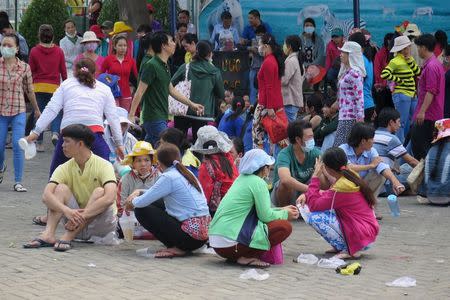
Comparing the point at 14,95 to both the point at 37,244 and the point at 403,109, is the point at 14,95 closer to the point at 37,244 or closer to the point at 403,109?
the point at 37,244

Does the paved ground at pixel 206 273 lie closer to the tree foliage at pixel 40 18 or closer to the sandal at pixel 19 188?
the sandal at pixel 19 188

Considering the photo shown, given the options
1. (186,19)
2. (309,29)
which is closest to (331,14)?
(309,29)

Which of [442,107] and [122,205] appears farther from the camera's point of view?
[442,107]

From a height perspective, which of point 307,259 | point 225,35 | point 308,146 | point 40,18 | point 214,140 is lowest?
point 307,259

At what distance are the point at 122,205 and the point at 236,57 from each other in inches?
392

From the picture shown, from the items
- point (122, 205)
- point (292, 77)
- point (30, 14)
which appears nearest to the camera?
point (122, 205)

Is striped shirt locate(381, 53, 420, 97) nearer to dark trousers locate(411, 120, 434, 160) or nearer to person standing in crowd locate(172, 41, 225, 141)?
dark trousers locate(411, 120, 434, 160)

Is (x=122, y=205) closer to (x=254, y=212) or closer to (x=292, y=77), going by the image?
(x=254, y=212)

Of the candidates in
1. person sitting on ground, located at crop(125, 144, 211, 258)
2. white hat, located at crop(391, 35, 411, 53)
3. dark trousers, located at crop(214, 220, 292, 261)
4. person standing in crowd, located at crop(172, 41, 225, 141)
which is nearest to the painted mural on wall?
white hat, located at crop(391, 35, 411, 53)

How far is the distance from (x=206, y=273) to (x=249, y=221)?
0.57 m

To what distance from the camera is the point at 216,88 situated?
1439 cm

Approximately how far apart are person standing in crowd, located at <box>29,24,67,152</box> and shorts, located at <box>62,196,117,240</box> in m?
6.79

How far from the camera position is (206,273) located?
8.84 metres

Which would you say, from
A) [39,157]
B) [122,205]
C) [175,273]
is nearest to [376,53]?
[39,157]
